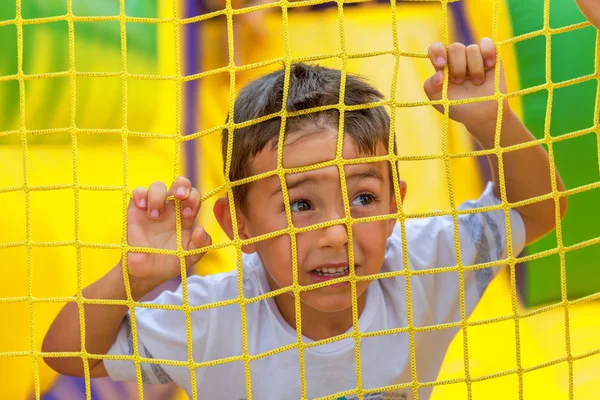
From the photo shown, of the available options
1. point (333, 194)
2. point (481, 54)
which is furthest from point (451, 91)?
point (333, 194)

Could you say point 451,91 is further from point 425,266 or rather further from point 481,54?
point 425,266

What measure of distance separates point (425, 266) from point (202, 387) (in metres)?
0.32

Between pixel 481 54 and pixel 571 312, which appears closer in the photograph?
pixel 481 54

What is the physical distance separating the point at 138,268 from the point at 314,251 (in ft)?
0.62

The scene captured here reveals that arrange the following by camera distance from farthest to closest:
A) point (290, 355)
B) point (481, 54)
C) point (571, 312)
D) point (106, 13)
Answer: point (571, 312), point (106, 13), point (290, 355), point (481, 54)

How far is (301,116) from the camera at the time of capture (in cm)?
89

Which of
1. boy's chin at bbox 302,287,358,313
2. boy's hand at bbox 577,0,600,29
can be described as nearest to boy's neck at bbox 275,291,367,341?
boy's chin at bbox 302,287,358,313

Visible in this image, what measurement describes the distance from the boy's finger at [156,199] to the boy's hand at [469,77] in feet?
0.99

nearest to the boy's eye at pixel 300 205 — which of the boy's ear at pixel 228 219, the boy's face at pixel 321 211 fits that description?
the boy's face at pixel 321 211

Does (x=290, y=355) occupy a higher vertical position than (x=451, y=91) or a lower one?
lower

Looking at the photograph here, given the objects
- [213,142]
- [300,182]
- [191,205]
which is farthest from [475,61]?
[213,142]

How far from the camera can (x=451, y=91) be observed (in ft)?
2.83

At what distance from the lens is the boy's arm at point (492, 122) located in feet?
2.75

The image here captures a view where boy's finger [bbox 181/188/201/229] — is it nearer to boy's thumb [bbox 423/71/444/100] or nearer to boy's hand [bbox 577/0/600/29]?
boy's thumb [bbox 423/71/444/100]
